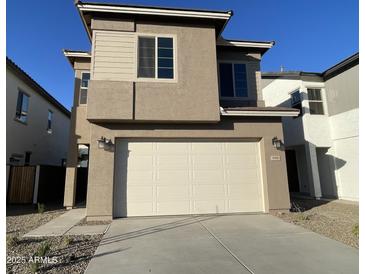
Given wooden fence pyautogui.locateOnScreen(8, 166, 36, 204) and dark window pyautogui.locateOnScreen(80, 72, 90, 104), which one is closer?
dark window pyautogui.locateOnScreen(80, 72, 90, 104)

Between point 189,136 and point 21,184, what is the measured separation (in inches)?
346

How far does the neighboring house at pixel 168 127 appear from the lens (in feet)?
26.5

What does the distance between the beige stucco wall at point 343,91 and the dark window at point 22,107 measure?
1729 cm

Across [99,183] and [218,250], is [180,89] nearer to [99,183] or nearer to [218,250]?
[99,183]

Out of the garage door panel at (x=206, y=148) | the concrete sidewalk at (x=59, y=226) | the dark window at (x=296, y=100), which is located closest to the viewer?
the concrete sidewalk at (x=59, y=226)

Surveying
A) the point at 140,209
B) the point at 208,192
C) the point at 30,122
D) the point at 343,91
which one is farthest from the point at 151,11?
the point at 343,91

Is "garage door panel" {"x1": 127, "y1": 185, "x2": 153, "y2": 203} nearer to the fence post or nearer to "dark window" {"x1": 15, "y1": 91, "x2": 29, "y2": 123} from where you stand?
the fence post

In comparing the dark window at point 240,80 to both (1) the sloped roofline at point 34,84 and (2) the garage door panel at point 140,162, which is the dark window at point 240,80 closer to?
(2) the garage door panel at point 140,162

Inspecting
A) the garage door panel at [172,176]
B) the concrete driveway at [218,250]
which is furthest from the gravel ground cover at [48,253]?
the garage door panel at [172,176]

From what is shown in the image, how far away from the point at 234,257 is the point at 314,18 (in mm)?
12098

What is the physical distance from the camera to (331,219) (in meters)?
7.93

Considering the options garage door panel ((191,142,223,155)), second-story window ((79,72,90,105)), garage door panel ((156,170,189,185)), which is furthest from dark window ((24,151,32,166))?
garage door panel ((191,142,223,155))

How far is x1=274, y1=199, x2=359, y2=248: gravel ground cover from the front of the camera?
608cm
